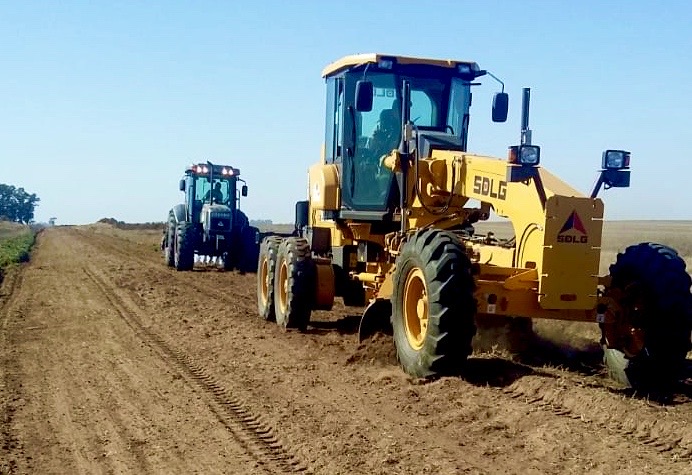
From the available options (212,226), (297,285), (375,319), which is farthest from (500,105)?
(212,226)

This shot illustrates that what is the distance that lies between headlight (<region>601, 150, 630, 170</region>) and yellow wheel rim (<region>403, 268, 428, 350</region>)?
1.93 metres

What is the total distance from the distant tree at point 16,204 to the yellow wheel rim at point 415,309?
142 meters

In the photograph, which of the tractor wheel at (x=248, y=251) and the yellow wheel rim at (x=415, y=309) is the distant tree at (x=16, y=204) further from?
the yellow wheel rim at (x=415, y=309)

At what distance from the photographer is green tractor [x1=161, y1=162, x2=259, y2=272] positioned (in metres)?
22.6

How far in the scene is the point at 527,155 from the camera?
293 inches

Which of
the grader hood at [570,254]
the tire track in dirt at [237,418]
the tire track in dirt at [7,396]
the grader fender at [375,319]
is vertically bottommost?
the tire track in dirt at [7,396]

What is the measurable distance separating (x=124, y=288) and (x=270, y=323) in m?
5.91

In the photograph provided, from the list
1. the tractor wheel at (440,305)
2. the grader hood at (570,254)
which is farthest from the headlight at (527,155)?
the tractor wheel at (440,305)

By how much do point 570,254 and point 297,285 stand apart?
4.51 metres

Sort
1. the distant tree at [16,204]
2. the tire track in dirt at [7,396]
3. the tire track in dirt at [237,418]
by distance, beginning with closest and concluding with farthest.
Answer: the tire track in dirt at [237,418], the tire track in dirt at [7,396], the distant tree at [16,204]

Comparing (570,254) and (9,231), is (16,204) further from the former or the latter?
(570,254)

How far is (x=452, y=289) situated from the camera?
284 inches

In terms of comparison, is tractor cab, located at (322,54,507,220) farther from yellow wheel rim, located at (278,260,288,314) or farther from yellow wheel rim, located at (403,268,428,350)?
yellow wheel rim, located at (403,268,428,350)

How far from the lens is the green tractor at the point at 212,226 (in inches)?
890
